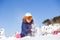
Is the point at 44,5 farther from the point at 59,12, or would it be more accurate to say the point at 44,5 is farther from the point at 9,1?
the point at 9,1

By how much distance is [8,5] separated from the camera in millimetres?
1401

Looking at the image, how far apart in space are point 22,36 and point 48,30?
199 mm

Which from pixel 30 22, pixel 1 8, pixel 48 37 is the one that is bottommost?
pixel 48 37

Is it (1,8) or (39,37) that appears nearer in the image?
(39,37)

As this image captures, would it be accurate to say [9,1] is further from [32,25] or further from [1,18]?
[32,25]

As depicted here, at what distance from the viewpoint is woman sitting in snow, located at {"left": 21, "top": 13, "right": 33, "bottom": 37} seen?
1336mm

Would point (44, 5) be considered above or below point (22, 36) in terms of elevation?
above

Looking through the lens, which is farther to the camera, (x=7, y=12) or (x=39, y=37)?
(x=7, y=12)

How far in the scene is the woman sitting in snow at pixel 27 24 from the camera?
52.6 inches

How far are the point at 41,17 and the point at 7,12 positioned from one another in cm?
27

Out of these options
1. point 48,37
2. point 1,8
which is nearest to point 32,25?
point 48,37

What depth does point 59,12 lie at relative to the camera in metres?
1.42

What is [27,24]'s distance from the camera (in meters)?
1.35

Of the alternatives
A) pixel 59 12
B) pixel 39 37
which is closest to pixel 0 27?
pixel 39 37
